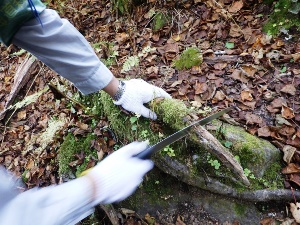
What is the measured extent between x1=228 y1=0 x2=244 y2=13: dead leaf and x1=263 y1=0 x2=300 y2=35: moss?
445 mm

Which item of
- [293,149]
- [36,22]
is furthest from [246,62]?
[36,22]

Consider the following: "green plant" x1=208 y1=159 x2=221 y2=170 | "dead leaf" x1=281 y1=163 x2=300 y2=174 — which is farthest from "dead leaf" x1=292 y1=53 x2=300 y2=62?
"green plant" x1=208 y1=159 x2=221 y2=170

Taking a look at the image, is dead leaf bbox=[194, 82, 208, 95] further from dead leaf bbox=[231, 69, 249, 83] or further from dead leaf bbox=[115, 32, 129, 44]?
dead leaf bbox=[115, 32, 129, 44]

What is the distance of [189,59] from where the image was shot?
3.68 m

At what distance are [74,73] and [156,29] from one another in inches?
81.2

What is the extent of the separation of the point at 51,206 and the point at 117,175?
47cm

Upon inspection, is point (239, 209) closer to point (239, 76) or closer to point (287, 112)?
point (287, 112)

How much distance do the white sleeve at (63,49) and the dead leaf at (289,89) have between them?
1806mm

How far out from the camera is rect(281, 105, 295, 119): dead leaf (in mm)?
2916

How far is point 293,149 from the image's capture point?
2.76m

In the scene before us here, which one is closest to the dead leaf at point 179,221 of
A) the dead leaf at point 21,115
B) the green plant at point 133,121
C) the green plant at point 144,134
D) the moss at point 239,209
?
the moss at point 239,209

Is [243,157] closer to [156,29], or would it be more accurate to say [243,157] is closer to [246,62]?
[246,62]

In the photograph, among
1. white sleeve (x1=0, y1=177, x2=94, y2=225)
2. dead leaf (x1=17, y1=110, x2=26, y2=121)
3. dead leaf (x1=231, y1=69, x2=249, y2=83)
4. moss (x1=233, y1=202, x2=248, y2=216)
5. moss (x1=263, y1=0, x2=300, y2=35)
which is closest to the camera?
white sleeve (x1=0, y1=177, x2=94, y2=225)

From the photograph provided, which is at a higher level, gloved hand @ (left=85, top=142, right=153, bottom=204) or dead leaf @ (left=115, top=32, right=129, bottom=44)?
gloved hand @ (left=85, top=142, right=153, bottom=204)
